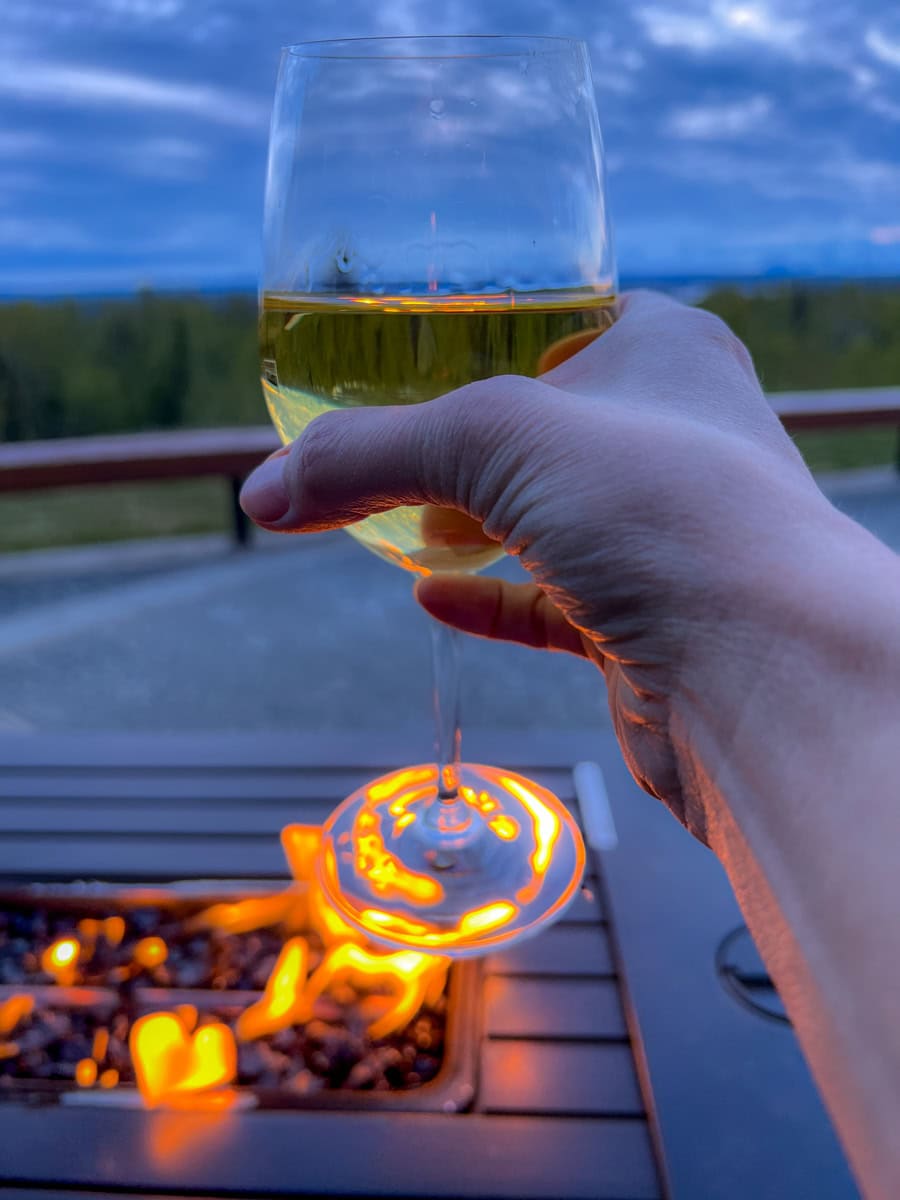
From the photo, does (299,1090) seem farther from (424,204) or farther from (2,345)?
(2,345)

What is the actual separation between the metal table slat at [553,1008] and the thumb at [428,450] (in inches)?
17.8

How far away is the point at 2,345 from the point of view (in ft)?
11.3

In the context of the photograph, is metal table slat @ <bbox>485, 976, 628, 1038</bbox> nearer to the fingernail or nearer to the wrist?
the wrist

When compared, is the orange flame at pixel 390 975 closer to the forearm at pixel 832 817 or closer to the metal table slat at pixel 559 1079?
the metal table slat at pixel 559 1079

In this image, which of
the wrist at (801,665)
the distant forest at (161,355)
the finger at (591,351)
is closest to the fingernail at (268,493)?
the finger at (591,351)

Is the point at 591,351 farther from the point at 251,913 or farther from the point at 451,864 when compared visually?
the point at 251,913

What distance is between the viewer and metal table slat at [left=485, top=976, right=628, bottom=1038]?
0.78 meters

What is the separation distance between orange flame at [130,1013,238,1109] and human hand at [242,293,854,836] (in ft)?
1.45

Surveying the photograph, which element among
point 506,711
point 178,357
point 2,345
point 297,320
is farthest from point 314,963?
point 178,357

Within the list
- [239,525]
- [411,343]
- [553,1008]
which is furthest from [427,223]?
[239,525]

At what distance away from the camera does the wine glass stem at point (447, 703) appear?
31.2 inches

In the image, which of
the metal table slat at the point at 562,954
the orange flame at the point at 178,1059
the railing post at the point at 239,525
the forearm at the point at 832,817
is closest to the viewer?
Answer: the forearm at the point at 832,817

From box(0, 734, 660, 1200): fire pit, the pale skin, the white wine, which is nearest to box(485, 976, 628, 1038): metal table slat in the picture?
box(0, 734, 660, 1200): fire pit

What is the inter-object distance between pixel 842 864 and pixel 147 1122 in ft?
1.89
